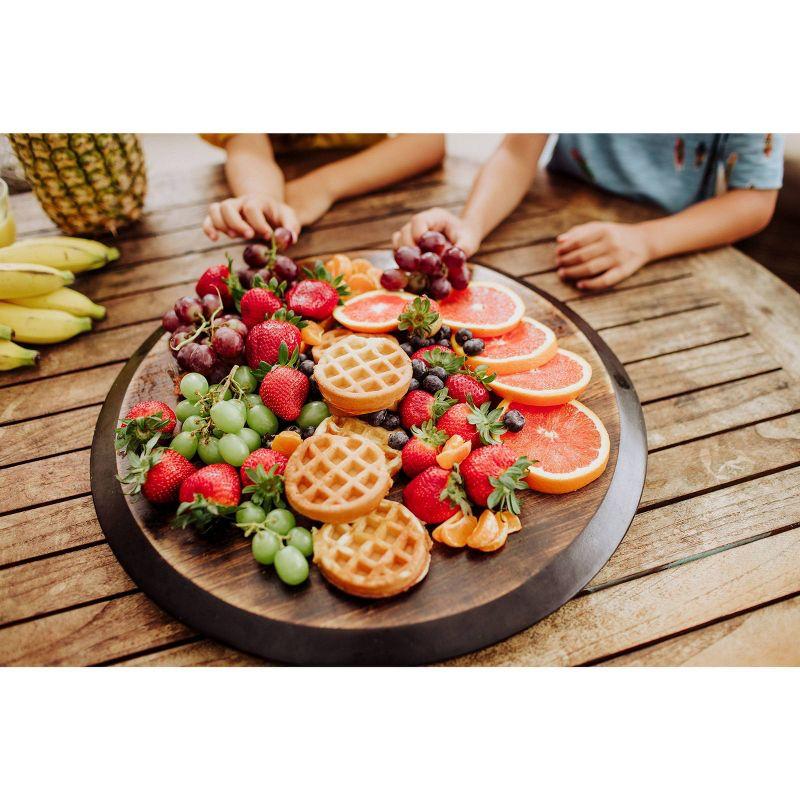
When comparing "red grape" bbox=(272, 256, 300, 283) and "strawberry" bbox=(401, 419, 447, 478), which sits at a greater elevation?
"red grape" bbox=(272, 256, 300, 283)

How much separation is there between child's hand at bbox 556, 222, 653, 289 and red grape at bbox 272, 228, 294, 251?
3.46 ft

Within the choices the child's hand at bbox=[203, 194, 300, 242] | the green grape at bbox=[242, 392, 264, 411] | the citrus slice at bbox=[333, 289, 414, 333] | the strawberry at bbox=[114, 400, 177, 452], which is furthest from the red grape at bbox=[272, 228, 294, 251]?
the strawberry at bbox=[114, 400, 177, 452]

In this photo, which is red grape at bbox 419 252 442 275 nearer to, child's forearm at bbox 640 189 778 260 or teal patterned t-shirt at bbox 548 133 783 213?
child's forearm at bbox 640 189 778 260

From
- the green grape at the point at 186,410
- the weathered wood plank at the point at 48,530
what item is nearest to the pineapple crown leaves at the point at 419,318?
the green grape at the point at 186,410

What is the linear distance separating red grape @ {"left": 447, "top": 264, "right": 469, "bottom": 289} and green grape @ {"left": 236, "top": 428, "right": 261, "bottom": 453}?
85 cm

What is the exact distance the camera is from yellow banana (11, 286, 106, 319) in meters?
2.17

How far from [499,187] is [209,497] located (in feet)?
6.07

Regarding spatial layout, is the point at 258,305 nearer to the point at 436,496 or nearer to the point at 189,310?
the point at 189,310

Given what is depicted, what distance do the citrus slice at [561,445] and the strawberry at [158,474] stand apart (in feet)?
2.80

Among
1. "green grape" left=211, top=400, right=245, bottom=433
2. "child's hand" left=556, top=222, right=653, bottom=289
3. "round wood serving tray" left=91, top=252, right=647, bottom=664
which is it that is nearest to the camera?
"round wood serving tray" left=91, top=252, right=647, bottom=664

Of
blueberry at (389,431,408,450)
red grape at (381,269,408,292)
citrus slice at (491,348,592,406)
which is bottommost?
blueberry at (389,431,408,450)

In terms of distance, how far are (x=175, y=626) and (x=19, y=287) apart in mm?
1351

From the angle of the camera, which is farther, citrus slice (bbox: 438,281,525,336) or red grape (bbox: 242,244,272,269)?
red grape (bbox: 242,244,272,269)

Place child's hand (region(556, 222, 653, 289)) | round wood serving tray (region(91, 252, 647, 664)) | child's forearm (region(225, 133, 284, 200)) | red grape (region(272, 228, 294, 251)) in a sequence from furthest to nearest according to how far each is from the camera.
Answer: child's forearm (region(225, 133, 284, 200)) → child's hand (region(556, 222, 653, 289)) → red grape (region(272, 228, 294, 251)) → round wood serving tray (region(91, 252, 647, 664))
